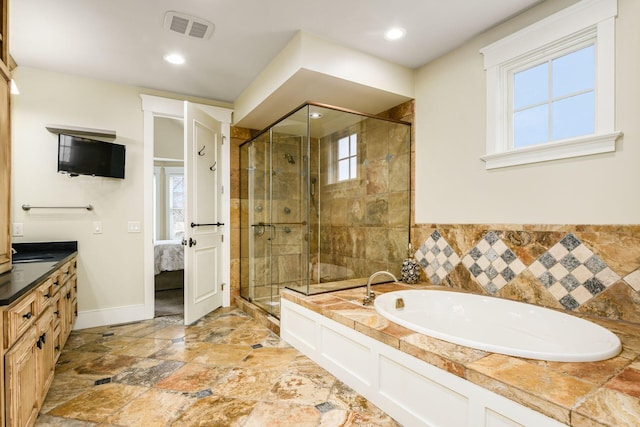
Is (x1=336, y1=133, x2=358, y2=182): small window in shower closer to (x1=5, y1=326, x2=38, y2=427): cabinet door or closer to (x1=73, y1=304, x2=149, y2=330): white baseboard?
(x1=73, y1=304, x2=149, y2=330): white baseboard

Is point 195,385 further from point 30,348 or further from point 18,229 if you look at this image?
point 18,229

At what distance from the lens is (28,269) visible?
73.5 inches

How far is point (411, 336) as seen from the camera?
1673 millimetres

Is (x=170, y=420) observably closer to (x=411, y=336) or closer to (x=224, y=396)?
(x=224, y=396)

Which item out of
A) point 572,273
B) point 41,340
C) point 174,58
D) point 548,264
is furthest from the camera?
point 174,58

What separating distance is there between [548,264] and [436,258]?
2.92 feet

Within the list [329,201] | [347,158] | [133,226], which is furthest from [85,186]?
[347,158]

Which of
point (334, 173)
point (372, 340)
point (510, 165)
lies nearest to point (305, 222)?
point (334, 173)

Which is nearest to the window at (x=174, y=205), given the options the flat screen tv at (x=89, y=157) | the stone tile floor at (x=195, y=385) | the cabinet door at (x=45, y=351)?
the flat screen tv at (x=89, y=157)

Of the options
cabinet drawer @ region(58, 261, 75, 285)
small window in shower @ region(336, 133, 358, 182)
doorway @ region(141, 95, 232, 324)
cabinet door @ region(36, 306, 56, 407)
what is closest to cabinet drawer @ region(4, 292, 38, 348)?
cabinet door @ region(36, 306, 56, 407)

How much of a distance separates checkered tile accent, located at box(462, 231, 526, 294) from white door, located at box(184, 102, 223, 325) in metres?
2.55

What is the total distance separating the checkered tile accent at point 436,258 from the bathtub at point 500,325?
34cm

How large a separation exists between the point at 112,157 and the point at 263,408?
2761 mm

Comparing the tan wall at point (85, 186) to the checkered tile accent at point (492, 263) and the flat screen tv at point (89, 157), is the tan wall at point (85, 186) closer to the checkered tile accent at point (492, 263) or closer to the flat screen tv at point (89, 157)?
the flat screen tv at point (89, 157)
